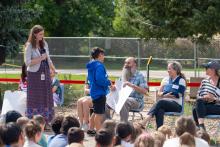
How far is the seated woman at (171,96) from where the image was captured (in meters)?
10.3

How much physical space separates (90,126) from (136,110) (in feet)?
3.16

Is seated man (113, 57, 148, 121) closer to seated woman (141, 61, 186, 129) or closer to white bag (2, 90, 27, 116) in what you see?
seated woman (141, 61, 186, 129)

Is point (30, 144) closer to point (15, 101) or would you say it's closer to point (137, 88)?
point (15, 101)

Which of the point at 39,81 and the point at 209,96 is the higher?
the point at 39,81

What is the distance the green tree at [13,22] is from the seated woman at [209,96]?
34.5ft

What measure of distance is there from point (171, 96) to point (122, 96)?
1.03 m

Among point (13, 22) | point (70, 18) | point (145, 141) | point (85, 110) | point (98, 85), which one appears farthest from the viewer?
point (70, 18)

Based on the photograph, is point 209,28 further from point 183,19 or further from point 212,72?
point 212,72

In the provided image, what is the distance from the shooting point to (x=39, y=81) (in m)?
10.7

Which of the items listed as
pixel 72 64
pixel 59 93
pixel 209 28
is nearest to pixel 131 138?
pixel 59 93

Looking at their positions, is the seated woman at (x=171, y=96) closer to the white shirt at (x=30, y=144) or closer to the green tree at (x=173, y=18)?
the white shirt at (x=30, y=144)

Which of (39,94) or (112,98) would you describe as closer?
(39,94)

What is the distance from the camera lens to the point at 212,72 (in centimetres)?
1027

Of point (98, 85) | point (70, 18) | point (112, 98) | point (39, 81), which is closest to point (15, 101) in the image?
point (39, 81)
